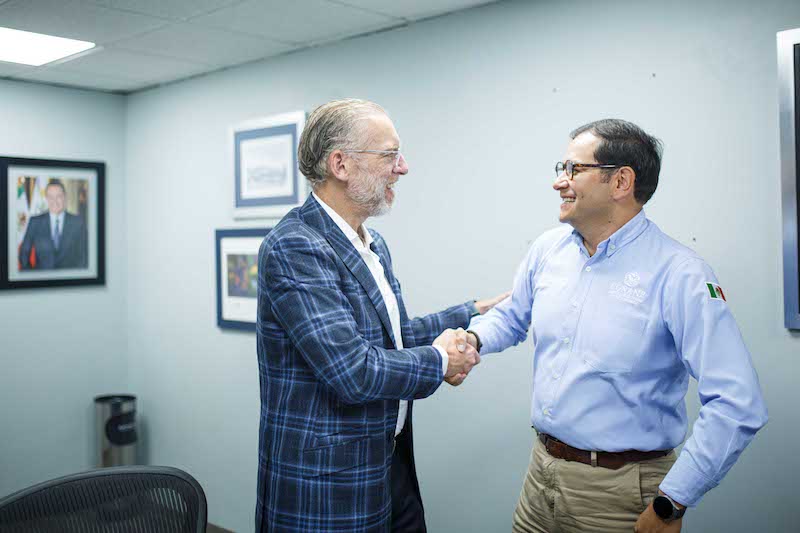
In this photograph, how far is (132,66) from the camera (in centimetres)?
368

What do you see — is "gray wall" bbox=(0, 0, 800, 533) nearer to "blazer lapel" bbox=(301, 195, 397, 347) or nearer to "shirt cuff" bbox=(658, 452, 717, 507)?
"shirt cuff" bbox=(658, 452, 717, 507)

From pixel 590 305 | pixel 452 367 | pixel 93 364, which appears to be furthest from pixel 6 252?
pixel 590 305

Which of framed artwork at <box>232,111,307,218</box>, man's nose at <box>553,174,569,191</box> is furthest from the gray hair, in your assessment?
framed artwork at <box>232,111,307,218</box>

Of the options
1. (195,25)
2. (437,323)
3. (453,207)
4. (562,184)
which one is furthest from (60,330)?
(562,184)

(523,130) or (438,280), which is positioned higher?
(523,130)

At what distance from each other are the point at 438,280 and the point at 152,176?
215 cm

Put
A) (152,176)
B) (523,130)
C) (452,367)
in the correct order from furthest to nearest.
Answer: (152,176) < (523,130) < (452,367)

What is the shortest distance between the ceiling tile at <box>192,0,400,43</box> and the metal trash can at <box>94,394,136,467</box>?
2268 millimetres

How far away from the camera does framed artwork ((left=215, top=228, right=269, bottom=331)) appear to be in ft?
12.0

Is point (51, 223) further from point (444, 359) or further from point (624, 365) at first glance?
point (624, 365)

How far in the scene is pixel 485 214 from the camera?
2.78m

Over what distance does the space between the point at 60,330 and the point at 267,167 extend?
1.67m

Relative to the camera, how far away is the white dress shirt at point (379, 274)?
1887mm

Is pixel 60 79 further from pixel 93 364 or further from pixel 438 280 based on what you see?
pixel 438 280
